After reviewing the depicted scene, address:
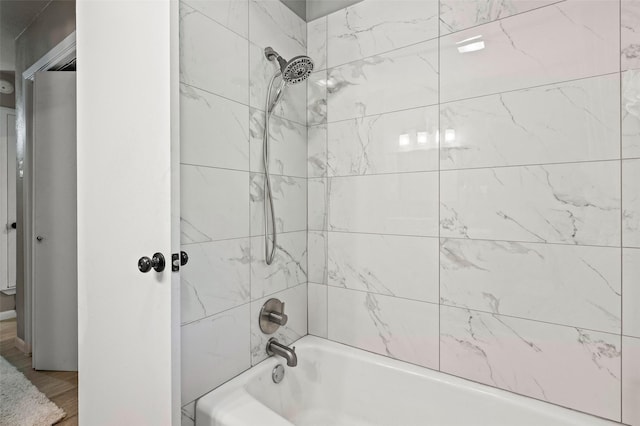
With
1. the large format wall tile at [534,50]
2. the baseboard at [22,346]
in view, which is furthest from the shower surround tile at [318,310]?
the baseboard at [22,346]

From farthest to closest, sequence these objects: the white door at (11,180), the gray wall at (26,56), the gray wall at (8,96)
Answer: the white door at (11,180), the gray wall at (8,96), the gray wall at (26,56)

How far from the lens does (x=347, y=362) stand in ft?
5.10

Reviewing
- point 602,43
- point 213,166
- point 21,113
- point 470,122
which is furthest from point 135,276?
point 21,113

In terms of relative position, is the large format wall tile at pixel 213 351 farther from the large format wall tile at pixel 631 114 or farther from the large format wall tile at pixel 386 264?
the large format wall tile at pixel 631 114

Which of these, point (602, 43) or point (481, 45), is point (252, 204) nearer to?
point (481, 45)

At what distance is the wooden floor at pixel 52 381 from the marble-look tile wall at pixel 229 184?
1.16 metres

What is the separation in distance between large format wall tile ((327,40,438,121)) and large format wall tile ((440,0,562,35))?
0.10 m

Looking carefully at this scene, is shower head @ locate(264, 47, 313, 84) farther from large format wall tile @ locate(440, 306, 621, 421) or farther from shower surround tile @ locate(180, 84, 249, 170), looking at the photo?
large format wall tile @ locate(440, 306, 621, 421)

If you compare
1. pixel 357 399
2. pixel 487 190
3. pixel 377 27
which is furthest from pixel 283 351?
pixel 377 27

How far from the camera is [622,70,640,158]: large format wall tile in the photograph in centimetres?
102

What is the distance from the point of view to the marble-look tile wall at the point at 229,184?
3.80 feet

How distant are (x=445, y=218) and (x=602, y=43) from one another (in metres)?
0.79

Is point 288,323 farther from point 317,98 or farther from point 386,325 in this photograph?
point 317,98

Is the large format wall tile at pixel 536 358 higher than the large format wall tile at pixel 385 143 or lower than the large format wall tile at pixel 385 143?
lower
